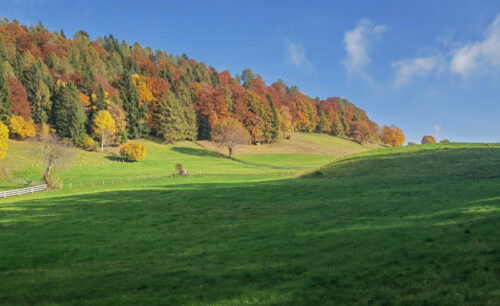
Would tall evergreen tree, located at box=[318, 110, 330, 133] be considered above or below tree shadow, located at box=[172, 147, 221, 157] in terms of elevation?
above

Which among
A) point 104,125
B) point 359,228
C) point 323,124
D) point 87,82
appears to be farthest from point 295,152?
point 359,228

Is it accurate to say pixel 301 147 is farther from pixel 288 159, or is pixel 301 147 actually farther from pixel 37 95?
pixel 37 95

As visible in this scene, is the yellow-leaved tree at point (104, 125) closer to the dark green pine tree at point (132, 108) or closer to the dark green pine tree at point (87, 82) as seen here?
the dark green pine tree at point (132, 108)

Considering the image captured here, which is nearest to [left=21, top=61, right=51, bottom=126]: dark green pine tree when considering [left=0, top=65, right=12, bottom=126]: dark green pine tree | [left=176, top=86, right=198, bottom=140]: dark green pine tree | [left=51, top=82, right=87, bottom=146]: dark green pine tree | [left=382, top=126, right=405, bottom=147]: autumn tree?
[left=51, top=82, right=87, bottom=146]: dark green pine tree

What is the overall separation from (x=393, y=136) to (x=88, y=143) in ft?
512

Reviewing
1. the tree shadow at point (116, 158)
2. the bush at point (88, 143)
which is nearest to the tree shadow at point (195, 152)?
the tree shadow at point (116, 158)

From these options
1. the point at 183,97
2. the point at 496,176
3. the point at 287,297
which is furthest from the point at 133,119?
the point at 287,297

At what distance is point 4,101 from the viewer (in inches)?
3479

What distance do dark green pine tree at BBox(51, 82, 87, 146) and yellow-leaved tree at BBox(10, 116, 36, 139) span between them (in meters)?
7.39

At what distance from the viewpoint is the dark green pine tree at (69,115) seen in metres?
95.1

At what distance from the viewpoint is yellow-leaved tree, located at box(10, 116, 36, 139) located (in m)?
87.9

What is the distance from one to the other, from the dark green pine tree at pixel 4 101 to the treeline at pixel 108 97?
0.22m

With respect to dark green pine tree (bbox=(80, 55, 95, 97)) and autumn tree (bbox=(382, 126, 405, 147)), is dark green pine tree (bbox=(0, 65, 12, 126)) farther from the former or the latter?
autumn tree (bbox=(382, 126, 405, 147))

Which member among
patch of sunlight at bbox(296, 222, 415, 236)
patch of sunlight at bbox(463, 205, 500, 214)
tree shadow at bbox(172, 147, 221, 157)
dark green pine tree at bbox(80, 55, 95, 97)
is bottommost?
patch of sunlight at bbox(296, 222, 415, 236)
